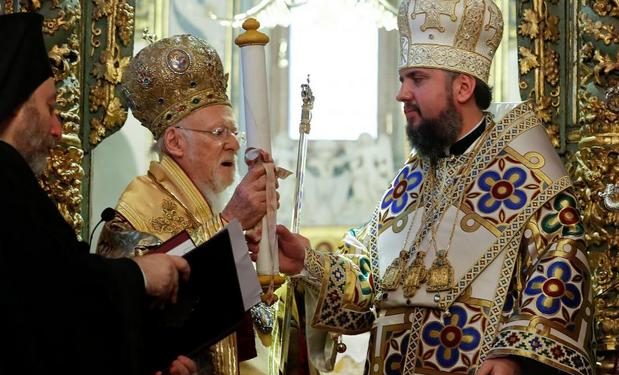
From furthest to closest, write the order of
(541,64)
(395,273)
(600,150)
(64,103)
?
1. (541,64)
2. (600,150)
3. (64,103)
4. (395,273)

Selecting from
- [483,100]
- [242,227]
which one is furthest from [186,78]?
[483,100]

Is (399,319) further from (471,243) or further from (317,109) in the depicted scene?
(317,109)

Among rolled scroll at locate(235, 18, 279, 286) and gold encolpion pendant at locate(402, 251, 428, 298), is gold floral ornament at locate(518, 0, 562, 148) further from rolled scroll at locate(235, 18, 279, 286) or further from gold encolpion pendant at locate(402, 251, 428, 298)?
rolled scroll at locate(235, 18, 279, 286)

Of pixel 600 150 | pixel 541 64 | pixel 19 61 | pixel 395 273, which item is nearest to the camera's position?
pixel 19 61

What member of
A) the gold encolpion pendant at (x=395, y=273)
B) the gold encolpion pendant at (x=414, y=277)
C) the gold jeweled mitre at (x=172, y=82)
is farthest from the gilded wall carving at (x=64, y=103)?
the gold encolpion pendant at (x=414, y=277)

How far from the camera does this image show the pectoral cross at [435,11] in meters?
6.09

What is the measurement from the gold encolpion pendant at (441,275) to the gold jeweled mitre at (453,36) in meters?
0.83

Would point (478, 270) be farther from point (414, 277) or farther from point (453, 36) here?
point (453, 36)

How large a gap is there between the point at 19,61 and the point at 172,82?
1.56 meters

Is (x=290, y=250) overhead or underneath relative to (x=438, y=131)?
underneath

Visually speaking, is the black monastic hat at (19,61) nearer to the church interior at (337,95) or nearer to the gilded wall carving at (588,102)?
the church interior at (337,95)

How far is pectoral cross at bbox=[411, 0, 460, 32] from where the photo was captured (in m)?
6.09

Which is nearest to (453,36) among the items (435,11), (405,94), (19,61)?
(435,11)

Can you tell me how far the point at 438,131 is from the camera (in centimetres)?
593
